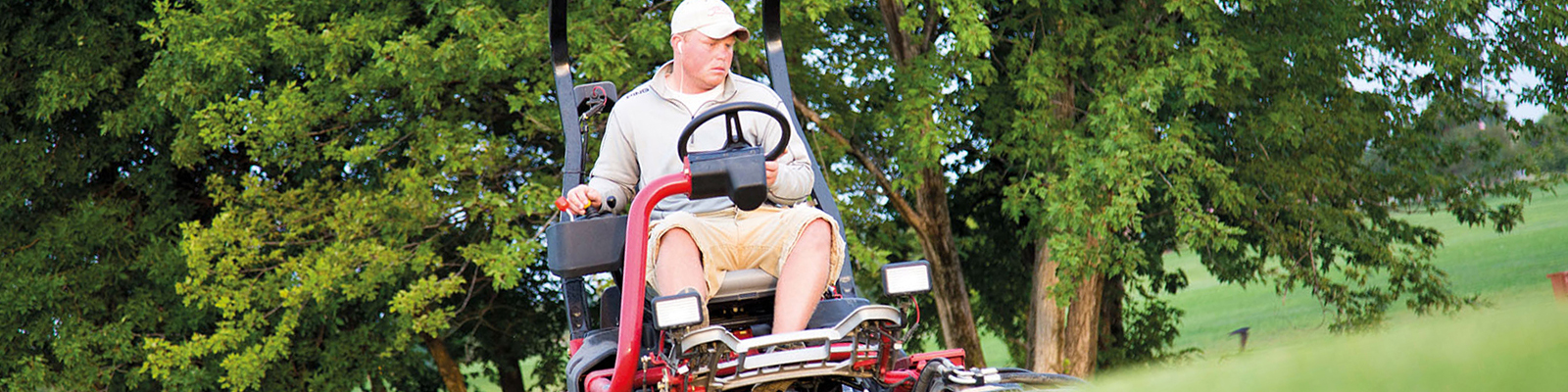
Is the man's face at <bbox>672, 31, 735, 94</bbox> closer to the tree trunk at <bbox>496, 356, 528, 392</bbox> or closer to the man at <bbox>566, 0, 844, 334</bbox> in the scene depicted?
the man at <bbox>566, 0, 844, 334</bbox>

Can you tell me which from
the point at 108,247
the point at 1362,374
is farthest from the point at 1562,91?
the point at 108,247

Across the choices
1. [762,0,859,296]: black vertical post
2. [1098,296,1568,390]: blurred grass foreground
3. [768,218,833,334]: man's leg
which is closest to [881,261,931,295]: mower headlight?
[768,218,833,334]: man's leg

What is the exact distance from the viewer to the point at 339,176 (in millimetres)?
11953

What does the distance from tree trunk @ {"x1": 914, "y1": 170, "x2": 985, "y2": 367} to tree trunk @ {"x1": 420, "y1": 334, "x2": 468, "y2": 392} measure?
450cm

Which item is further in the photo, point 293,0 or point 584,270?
point 293,0

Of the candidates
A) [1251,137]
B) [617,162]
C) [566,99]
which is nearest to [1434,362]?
[617,162]

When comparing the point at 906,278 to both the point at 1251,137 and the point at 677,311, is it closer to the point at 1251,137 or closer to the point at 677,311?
the point at 677,311

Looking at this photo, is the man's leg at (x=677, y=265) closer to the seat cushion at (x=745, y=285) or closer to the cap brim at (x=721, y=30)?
the seat cushion at (x=745, y=285)

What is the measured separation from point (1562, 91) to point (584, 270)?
29.4 ft

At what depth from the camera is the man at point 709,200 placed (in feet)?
13.3

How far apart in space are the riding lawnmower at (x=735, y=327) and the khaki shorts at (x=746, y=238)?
0.17 feet

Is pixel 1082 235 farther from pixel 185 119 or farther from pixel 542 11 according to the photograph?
pixel 185 119

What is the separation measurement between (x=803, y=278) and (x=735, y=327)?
426 mm

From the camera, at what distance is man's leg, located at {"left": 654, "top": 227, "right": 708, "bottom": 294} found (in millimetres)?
4051
